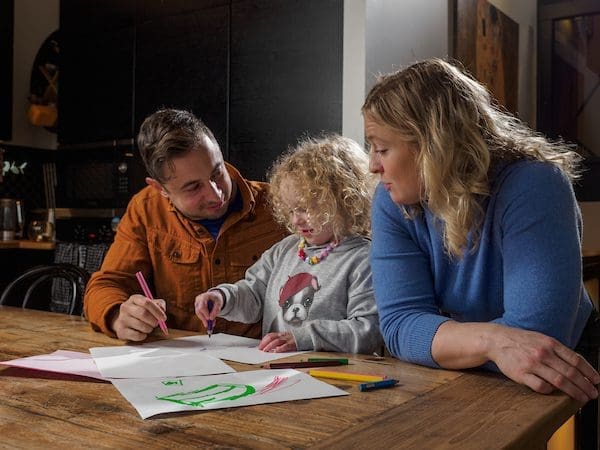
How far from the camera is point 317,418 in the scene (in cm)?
83

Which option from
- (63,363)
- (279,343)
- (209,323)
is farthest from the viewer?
(209,323)

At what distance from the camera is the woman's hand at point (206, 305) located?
1.42 meters

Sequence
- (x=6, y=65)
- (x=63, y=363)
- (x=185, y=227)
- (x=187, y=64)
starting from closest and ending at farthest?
1. (x=63, y=363)
2. (x=185, y=227)
3. (x=187, y=64)
4. (x=6, y=65)

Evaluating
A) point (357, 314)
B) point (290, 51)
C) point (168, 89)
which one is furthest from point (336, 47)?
point (357, 314)

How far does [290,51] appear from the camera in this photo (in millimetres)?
2805

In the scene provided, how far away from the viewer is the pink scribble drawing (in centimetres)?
96

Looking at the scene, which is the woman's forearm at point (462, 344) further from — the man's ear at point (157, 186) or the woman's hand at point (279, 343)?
the man's ear at point (157, 186)

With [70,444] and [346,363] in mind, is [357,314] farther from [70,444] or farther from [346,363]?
[70,444]

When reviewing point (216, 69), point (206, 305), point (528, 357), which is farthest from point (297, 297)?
point (216, 69)

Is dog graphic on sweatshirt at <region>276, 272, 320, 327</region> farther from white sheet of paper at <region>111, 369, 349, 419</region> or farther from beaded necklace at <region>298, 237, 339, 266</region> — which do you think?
white sheet of paper at <region>111, 369, 349, 419</region>

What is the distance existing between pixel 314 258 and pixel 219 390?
647mm

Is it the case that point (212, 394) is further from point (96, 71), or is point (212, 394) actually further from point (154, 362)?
point (96, 71)

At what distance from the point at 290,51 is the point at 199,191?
129 centimetres

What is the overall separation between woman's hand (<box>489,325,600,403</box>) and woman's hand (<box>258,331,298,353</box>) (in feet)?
1.39
